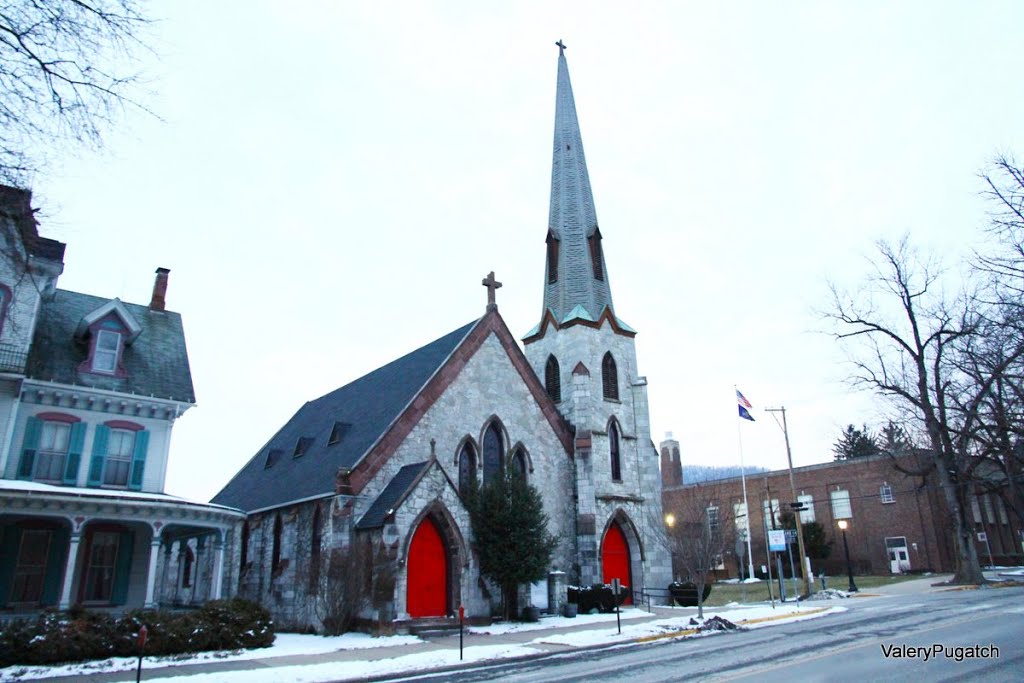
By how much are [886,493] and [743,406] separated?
1902 centimetres

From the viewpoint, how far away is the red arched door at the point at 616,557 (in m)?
28.3

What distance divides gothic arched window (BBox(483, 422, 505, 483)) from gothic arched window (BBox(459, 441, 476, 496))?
21.4 inches

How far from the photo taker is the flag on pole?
119ft

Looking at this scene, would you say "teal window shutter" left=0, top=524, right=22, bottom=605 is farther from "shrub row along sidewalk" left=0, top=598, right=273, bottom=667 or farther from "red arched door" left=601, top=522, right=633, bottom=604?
"red arched door" left=601, top=522, right=633, bottom=604

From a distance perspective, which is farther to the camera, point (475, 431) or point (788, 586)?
point (788, 586)

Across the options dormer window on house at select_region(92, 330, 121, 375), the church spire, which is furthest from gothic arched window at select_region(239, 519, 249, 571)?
the church spire

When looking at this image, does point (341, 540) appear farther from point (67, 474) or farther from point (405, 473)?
point (67, 474)

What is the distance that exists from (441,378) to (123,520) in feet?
35.5

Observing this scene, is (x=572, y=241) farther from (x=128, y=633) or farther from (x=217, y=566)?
(x=128, y=633)

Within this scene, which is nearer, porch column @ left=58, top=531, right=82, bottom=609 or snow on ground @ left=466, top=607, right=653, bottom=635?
porch column @ left=58, top=531, right=82, bottom=609

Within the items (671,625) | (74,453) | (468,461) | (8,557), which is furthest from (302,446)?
(671,625)

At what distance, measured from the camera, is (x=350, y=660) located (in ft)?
49.5

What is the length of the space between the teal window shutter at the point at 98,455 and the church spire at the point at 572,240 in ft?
60.5

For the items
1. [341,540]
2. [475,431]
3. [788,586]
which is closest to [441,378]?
[475,431]
